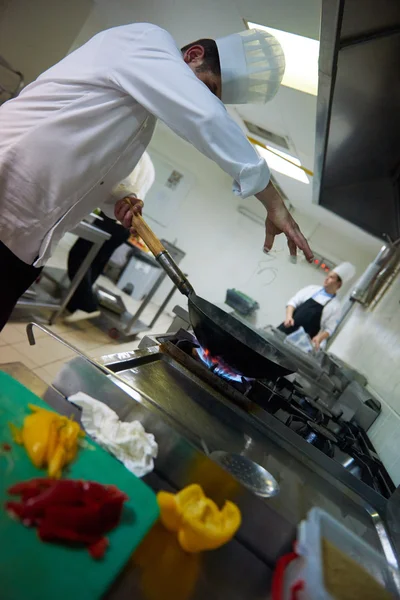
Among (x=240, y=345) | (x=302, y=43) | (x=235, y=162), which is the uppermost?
(x=302, y=43)

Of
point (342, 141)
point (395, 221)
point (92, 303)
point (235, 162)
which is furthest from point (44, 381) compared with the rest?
point (92, 303)

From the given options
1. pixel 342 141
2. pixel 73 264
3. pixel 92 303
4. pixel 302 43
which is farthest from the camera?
pixel 92 303

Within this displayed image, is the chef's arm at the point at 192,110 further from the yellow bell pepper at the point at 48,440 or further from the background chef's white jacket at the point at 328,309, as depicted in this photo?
the background chef's white jacket at the point at 328,309

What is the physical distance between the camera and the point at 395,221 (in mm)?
1798

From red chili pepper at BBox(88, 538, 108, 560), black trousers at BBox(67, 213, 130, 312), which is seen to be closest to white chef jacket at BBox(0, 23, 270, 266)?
red chili pepper at BBox(88, 538, 108, 560)

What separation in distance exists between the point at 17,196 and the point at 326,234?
6.67ft

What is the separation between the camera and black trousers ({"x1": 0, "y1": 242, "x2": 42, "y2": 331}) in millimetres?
870

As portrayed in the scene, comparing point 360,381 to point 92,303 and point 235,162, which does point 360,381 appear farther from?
point 92,303

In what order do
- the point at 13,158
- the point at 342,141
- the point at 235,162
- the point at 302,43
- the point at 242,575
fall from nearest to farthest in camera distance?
the point at 242,575 < the point at 235,162 < the point at 13,158 < the point at 342,141 < the point at 302,43

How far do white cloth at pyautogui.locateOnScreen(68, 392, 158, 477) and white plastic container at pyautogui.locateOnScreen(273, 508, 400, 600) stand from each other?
203mm

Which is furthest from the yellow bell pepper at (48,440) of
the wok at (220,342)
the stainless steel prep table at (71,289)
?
the stainless steel prep table at (71,289)

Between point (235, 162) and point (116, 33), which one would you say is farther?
point (116, 33)

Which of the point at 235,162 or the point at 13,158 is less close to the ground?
the point at 235,162

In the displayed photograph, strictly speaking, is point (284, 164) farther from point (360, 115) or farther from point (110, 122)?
point (110, 122)
